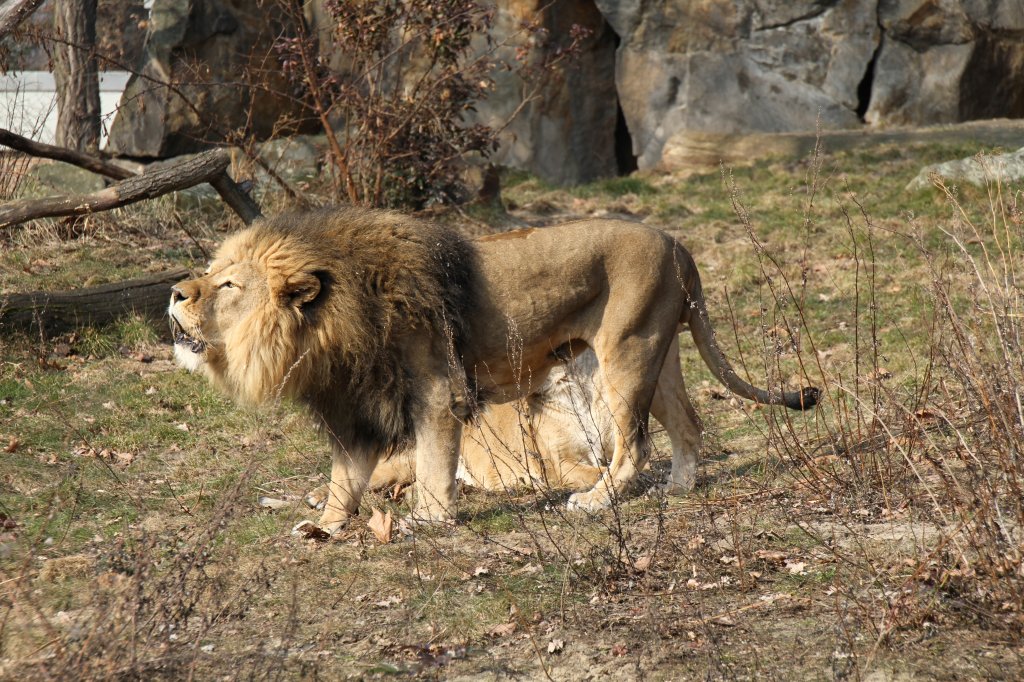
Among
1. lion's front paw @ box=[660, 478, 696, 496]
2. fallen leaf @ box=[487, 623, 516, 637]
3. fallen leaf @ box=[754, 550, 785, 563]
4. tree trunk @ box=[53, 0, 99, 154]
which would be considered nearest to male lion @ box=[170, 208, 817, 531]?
lion's front paw @ box=[660, 478, 696, 496]

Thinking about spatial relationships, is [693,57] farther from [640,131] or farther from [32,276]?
[32,276]

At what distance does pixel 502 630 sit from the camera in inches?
169

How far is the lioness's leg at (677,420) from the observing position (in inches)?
245

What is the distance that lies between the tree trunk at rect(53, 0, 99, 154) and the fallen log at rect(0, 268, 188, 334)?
12.8 ft

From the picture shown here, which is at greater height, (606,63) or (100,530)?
(606,63)

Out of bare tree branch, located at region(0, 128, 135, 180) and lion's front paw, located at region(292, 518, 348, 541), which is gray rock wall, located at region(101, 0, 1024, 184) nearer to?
bare tree branch, located at region(0, 128, 135, 180)

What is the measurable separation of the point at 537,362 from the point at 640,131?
1227cm

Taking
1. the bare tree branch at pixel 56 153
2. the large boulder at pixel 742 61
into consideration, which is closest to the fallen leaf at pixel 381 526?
the bare tree branch at pixel 56 153

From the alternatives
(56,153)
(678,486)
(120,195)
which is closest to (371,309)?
(678,486)

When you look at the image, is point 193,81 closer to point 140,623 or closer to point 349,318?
point 349,318

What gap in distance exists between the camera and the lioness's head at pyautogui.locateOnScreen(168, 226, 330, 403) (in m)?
5.44

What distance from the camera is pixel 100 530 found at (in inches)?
226

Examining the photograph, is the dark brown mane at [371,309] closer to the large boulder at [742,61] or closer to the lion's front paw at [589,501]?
the lion's front paw at [589,501]

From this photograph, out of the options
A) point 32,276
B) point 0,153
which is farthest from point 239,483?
point 0,153
